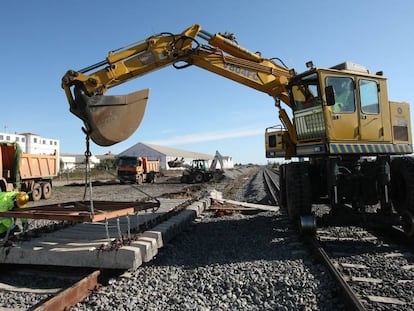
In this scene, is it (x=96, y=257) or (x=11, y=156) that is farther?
(x=11, y=156)

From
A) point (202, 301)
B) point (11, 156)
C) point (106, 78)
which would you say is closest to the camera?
point (202, 301)

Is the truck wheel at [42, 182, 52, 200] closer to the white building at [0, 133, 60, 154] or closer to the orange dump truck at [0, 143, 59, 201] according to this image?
the orange dump truck at [0, 143, 59, 201]

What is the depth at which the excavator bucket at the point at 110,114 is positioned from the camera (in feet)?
20.1

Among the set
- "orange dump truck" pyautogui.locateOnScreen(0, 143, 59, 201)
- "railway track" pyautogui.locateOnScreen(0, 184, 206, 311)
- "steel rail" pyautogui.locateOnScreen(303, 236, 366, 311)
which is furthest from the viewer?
"orange dump truck" pyautogui.locateOnScreen(0, 143, 59, 201)

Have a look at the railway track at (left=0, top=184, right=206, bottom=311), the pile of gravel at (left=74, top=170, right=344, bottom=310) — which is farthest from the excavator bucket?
the pile of gravel at (left=74, top=170, right=344, bottom=310)

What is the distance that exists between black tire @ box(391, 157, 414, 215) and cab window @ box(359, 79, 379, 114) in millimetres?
1161

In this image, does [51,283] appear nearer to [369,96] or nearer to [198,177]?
[369,96]

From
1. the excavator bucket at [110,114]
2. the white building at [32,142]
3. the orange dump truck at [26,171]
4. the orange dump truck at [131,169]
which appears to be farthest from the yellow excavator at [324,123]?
the white building at [32,142]

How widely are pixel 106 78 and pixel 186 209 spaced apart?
14.7 feet

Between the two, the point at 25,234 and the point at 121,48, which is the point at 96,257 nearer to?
the point at 25,234

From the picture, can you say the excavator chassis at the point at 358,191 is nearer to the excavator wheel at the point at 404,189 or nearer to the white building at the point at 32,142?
the excavator wheel at the point at 404,189

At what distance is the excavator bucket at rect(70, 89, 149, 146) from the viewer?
20.1 ft

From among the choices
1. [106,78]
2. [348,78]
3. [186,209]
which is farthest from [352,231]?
[106,78]

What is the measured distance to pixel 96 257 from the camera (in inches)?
193
